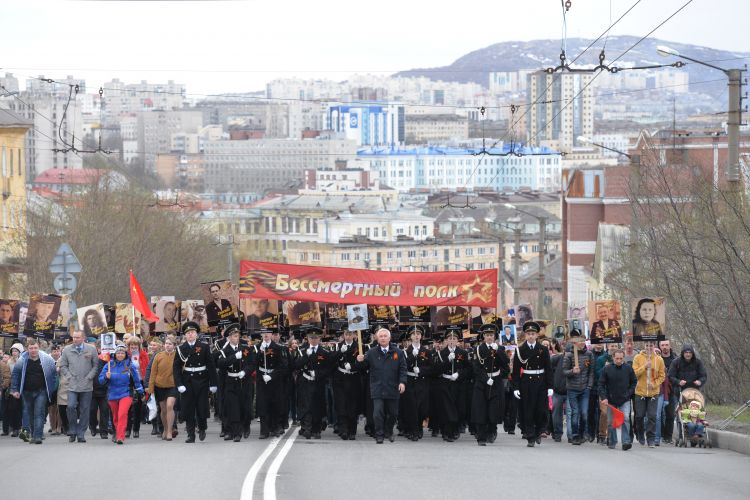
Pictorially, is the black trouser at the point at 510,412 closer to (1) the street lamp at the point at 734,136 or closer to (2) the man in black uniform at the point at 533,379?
(2) the man in black uniform at the point at 533,379

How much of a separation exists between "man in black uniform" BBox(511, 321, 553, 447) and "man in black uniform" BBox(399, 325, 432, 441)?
4.09ft

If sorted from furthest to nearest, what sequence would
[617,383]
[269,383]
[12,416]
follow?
1. [12,416]
2. [269,383]
3. [617,383]

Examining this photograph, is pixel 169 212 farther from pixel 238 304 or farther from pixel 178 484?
pixel 178 484

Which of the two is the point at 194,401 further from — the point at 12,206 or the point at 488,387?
the point at 12,206

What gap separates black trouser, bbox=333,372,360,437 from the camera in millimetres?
22875

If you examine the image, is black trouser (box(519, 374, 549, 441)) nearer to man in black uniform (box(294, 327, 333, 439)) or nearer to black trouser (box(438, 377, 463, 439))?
black trouser (box(438, 377, 463, 439))

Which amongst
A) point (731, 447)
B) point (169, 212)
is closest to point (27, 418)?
point (731, 447)

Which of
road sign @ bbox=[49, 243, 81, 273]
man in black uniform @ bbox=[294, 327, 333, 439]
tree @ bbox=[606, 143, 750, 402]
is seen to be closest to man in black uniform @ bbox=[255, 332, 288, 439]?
man in black uniform @ bbox=[294, 327, 333, 439]

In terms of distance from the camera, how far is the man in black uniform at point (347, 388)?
2288 cm

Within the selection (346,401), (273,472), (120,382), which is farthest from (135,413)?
(273,472)

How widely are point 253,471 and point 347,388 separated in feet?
17.3

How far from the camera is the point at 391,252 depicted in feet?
554

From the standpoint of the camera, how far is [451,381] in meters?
22.9

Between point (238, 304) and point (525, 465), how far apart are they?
1025 centimetres
